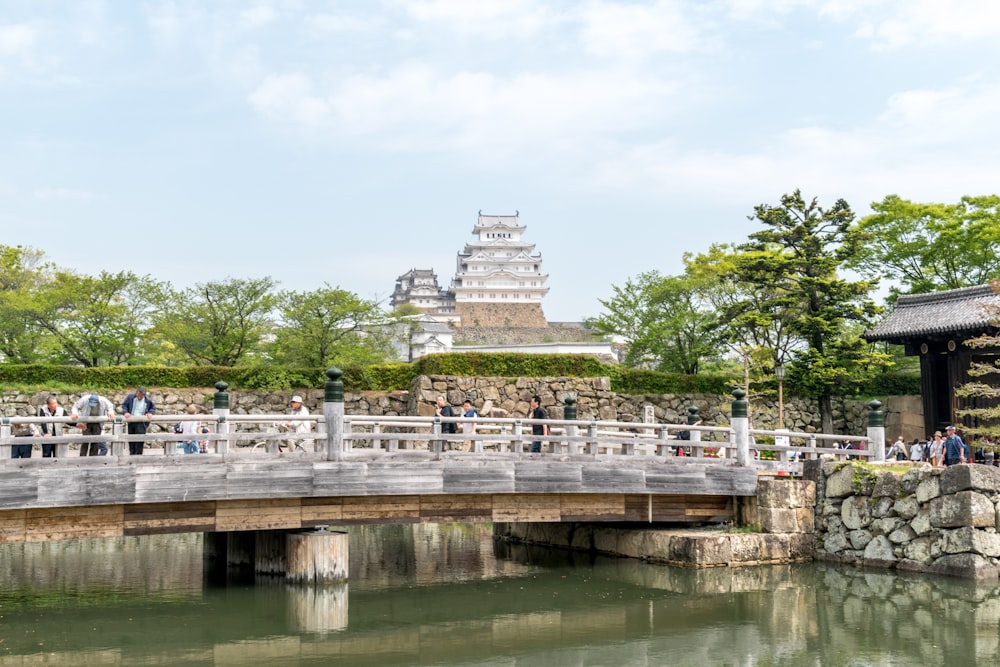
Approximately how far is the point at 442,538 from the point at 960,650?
14247 mm

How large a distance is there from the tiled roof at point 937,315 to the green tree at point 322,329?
16110 millimetres

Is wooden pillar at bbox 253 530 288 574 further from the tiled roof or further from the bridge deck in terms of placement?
the tiled roof

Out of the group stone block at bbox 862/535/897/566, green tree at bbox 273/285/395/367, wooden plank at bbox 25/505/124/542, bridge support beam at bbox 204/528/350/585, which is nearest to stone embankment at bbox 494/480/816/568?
stone block at bbox 862/535/897/566

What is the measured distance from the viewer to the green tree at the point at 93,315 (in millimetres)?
32406

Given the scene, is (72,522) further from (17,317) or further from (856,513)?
(17,317)

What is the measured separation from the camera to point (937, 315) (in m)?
28.1

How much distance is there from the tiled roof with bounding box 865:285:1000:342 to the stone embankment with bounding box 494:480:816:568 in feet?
33.3

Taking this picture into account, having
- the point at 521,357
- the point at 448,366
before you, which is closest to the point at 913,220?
the point at 521,357

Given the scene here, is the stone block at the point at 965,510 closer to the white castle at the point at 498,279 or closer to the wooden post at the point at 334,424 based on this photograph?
the wooden post at the point at 334,424

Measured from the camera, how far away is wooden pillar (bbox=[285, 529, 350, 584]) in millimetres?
15570

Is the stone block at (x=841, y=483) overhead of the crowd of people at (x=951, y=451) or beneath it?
beneath

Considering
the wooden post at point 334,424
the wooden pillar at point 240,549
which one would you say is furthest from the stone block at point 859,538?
the wooden pillar at point 240,549

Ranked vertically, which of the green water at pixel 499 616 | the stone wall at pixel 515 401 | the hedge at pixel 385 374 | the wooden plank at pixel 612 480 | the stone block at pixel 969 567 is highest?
Answer: the hedge at pixel 385 374

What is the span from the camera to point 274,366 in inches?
1252
